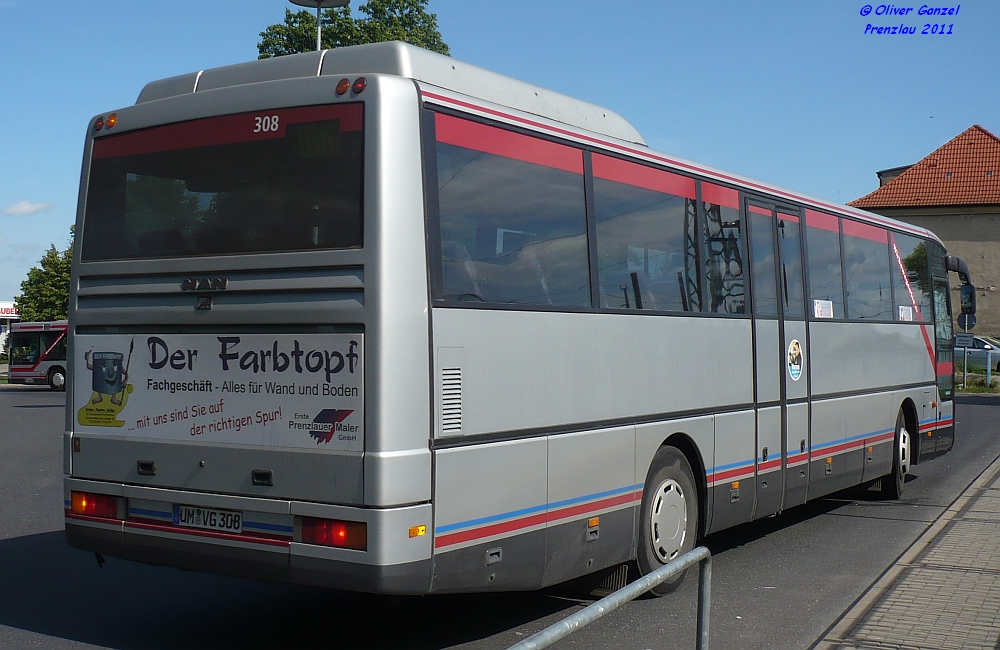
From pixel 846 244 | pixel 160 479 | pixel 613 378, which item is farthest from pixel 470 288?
pixel 846 244

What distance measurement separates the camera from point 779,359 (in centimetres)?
991

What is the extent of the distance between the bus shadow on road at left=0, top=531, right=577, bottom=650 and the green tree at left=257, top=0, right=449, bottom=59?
39984 mm

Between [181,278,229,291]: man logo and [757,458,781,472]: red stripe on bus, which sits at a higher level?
[181,278,229,291]: man logo

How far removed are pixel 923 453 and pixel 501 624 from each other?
8.48m

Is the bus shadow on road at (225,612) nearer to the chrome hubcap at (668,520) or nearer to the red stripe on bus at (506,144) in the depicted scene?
the chrome hubcap at (668,520)

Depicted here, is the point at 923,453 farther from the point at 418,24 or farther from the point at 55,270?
the point at 55,270

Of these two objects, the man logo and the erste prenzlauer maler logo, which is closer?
the erste prenzlauer maler logo

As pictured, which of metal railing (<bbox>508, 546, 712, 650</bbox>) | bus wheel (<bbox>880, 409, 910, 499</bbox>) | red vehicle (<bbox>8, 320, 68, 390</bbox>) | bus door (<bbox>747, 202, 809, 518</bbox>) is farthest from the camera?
red vehicle (<bbox>8, 320, 68, 390</bbox>)

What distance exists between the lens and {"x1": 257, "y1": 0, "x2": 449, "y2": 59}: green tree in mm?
47566

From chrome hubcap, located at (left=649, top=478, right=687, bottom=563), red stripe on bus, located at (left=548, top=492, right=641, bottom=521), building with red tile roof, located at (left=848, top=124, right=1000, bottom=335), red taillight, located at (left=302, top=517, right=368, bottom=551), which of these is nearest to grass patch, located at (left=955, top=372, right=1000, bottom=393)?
building with red tile roof, located at (left=848, top=124, right=1000, bottom=335)

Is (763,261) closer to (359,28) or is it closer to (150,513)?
(150,513)

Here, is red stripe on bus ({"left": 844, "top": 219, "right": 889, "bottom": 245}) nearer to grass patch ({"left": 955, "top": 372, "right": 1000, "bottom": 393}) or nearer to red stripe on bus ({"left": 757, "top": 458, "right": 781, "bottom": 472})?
red stripe on bus ({"left": 757, "top": 458, "right": 781, "bottom": 472})

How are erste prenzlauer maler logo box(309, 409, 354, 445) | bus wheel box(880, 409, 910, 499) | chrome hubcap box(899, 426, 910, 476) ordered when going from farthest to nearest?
chrome hubcap box(899, 426, 910, 476)
bus wheel box(880, 409, 910, 499)
erste prenzlauer maler logo box(309, 409, 354, 445)

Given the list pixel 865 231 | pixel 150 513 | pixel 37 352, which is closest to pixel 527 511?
pixel 150 513
